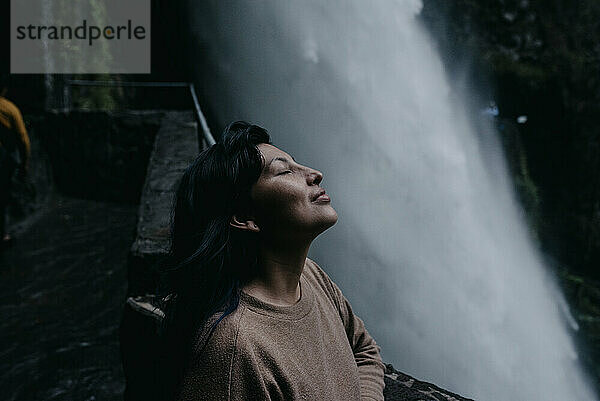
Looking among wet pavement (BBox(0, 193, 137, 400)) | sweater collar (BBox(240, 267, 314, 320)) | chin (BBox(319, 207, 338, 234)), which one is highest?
chin (BBox(319, 207, 338, 234))

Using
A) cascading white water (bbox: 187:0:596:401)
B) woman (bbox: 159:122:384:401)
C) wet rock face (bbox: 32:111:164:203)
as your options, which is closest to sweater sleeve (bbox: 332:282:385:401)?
woman (bbox: 159:122:384:401)

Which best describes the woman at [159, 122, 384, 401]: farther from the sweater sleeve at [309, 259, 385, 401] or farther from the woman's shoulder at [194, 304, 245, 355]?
the sweater sleeve at [309, 259, 385, 401]

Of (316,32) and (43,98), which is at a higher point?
(316,32)

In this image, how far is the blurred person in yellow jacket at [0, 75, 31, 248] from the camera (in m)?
4.58

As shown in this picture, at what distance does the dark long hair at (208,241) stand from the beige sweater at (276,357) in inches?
2.8

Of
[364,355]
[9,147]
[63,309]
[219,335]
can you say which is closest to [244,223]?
[219,335]

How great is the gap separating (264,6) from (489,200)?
6.09 m

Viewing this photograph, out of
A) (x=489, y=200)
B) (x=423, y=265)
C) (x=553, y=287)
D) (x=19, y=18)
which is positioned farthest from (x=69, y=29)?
(x=553, y=287)

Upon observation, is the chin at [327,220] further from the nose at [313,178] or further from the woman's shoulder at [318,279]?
the woman's shoulder at [318,279]

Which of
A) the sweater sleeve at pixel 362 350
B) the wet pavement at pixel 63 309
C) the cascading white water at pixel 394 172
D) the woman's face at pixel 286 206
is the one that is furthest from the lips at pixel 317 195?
the cascading white water at pixel 394 172

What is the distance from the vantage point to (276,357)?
35.9 inches

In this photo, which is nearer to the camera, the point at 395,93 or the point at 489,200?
the point at 395,93

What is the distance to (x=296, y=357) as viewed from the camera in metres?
0.96

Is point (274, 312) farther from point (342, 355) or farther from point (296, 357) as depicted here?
point (342, 355)
